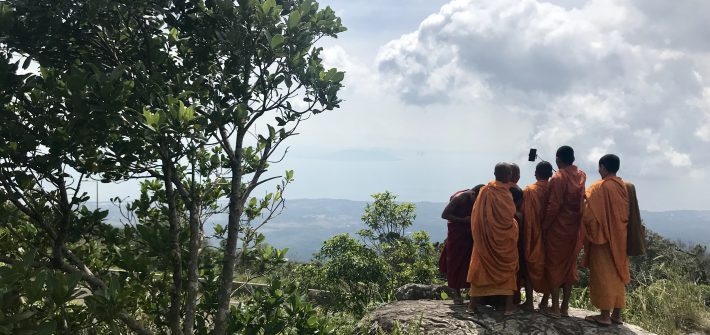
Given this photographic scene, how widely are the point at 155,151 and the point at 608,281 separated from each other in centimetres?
566

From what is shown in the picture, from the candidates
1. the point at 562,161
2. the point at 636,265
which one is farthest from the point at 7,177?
the point at 636,265

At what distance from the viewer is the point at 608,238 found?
6230 millimetres

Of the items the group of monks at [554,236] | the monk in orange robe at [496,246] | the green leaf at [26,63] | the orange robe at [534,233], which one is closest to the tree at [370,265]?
the monk in orange robe at [496,246]

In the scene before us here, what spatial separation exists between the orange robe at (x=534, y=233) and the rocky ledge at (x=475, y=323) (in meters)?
0.51

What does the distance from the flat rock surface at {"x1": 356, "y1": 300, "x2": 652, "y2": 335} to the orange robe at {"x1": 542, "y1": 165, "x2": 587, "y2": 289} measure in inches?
21.3

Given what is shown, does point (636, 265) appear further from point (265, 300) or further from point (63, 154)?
point (63, 154)

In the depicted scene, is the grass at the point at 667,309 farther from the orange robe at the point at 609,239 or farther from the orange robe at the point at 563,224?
the orange robe at the point at 563,224

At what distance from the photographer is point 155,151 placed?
414 centimetres

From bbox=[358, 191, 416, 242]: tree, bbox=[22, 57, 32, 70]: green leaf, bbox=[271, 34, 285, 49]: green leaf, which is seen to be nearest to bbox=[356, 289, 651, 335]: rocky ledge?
bbox=[271, 34, 285, 49]: green leaf

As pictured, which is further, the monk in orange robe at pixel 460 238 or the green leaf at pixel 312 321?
the monk in orange robe at pixel 460 238

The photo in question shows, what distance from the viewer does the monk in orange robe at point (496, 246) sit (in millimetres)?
6488

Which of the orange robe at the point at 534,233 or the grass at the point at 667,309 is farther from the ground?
the orange robe at the point at 534,233

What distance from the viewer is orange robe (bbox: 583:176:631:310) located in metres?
6.24

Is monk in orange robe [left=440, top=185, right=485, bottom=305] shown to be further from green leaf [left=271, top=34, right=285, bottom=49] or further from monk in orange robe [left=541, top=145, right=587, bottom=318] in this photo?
green leaf [left=271, top=34, right=285, bottom=49]
